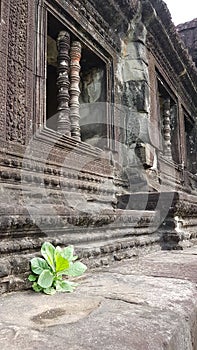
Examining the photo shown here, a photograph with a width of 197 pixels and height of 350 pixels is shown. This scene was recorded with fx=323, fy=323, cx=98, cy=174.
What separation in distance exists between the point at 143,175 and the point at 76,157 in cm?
103

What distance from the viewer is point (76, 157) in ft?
10.3

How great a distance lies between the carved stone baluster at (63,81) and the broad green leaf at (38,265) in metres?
1.86

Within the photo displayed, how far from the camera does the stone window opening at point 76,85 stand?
328 centimetres

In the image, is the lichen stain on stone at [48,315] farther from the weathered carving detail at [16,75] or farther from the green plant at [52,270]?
the weathered carving detail at [16,75]

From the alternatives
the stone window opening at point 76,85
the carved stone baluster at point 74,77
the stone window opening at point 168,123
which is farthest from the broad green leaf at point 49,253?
the stone window opening at point 168,123

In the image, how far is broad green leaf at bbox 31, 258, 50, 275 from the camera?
151 cm

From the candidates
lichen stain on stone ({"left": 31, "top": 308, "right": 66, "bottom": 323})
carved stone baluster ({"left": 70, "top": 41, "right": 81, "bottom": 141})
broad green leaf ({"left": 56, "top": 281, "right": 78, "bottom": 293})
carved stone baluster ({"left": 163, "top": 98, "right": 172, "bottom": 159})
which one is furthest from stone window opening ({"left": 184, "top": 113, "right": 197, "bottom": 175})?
lichen stain on stone ({"left": 31, "top": 308, "right": 66, "bottom": 323})

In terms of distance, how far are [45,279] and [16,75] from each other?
1696 millimetres

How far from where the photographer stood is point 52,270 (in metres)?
1.52

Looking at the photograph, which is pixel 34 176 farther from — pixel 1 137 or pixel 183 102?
pixel 183 102

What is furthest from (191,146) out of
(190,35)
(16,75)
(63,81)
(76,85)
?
(16,75)

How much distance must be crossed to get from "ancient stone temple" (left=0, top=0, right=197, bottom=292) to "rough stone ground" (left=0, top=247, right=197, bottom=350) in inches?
10.2

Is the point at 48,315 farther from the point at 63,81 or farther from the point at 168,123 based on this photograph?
the point at 168,123

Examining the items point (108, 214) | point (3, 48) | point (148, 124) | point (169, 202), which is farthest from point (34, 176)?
point (148, 124)
